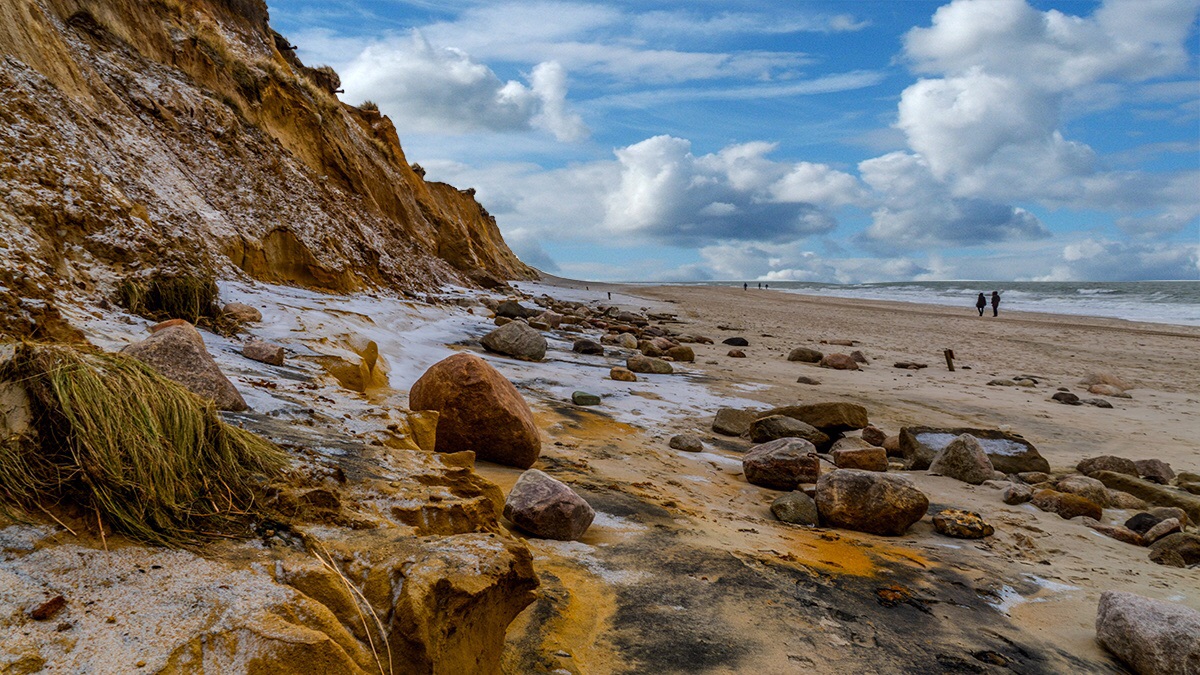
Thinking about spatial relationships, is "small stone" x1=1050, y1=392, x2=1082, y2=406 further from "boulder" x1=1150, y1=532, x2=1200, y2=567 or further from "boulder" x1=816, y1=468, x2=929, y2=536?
"boulder" x1=816, y1=468, x2=929, y2=536

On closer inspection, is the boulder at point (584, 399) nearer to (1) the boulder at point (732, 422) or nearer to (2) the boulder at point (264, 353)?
(1) the boulder at point (732, 422)

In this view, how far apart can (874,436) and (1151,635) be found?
414cm

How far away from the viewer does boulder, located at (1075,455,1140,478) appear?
19.2 ft

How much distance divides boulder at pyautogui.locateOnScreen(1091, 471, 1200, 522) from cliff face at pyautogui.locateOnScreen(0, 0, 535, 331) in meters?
7.71

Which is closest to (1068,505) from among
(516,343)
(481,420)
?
(481,420)


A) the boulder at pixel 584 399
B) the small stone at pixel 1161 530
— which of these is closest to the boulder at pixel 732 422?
the boulder at pixel 584 399

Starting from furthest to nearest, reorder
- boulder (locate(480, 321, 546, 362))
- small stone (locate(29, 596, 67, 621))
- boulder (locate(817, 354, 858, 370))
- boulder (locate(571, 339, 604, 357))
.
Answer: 1. boulder (locate(817, 354, 858, 370))
2. boulder (locate(571, 339, 604, 357))
3. boulder (locate(480, 321, 546, 362))
4. small stone (locate(29, 596, 67, 621))

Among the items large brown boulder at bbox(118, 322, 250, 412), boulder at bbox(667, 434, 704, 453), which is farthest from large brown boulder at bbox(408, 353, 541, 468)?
boulder at bbox(667, 434, 704, 453)

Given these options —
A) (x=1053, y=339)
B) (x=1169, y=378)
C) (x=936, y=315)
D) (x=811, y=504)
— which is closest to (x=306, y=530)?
(x=811, y=504)

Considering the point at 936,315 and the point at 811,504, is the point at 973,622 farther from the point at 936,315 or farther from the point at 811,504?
the point at 936,315

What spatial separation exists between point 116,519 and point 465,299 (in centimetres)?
1399

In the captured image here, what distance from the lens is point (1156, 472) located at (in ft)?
19.3

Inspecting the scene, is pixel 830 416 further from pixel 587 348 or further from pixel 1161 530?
pixel 587 348

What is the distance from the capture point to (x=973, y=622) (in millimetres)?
2949
